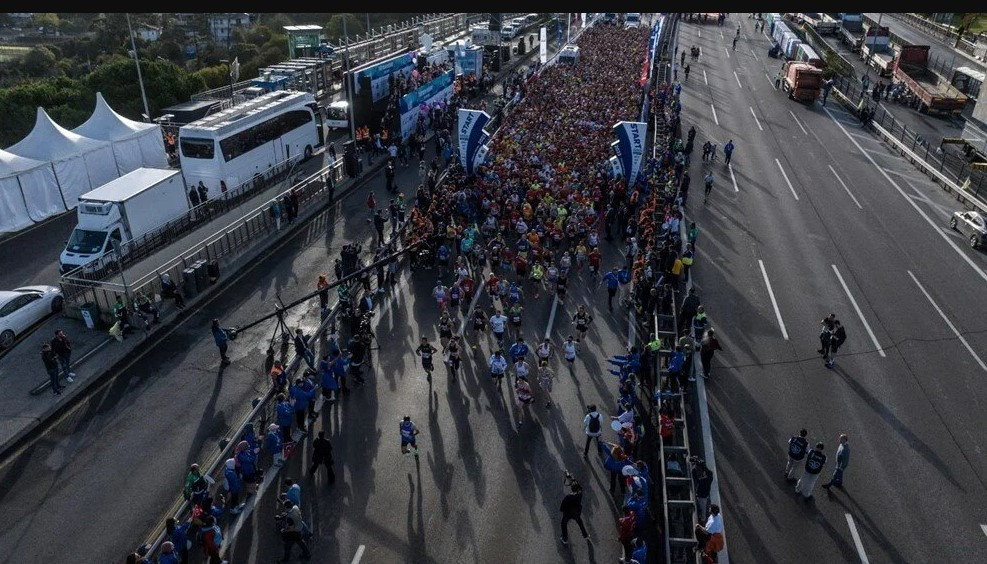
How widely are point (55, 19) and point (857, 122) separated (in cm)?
12087

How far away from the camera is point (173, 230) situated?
25.4m

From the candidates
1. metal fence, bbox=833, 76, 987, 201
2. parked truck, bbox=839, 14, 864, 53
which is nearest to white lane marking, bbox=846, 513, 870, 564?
metal fence, bbox=833, 76, 987, 201

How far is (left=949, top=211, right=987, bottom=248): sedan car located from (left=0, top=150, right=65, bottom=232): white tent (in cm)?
3917

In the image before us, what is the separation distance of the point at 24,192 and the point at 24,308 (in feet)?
34.5

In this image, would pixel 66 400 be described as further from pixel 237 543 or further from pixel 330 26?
pixel 330 26

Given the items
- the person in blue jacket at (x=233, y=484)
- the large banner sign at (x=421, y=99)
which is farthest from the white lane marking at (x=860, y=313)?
the large banner sign at (x=421, y=99)

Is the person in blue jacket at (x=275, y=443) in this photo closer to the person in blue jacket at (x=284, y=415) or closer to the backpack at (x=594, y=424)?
the person in blue jacket at (x=284, y=415)

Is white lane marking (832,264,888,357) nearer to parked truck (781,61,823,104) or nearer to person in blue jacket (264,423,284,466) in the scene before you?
person in blue jacket (264,423,284,466)

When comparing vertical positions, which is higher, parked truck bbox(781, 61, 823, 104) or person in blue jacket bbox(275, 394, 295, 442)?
parked truck bbox(781, 61, 823, 104)

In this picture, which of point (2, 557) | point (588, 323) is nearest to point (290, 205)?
point (588, 323)

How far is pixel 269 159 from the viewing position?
32.3 m

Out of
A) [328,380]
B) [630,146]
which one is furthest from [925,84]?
[328,380]

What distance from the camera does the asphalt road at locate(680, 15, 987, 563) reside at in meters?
13.0

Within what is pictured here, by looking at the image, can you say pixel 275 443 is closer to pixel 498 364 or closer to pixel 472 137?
pixel 498 364
